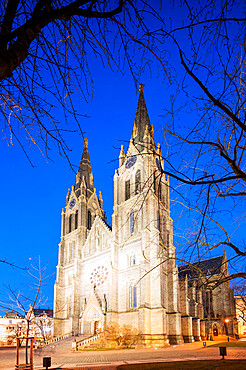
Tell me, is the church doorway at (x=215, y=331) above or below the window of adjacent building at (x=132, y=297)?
below

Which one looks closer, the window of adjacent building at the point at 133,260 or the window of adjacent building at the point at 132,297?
the window of adjacent building at the point at 132,297

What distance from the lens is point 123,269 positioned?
38094mm

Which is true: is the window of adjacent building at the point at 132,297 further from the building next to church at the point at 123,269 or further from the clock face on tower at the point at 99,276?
the clock face on tower at the point at 99,276

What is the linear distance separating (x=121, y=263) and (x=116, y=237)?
3.37m

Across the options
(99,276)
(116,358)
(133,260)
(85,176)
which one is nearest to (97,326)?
(99,276)

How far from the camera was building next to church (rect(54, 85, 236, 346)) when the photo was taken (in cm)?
3406

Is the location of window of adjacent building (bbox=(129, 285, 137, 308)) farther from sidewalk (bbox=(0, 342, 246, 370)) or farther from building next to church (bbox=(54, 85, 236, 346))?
sidewalk (bbox=(0, 342, 246, 370))

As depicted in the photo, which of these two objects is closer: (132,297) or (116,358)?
(116,358)

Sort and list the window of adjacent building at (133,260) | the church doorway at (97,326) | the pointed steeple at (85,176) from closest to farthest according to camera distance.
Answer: the church doorway at (97,326) → the window of adjacent building at (133,260) → the pointed steeple at (85,176)

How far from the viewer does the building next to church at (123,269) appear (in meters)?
34.1

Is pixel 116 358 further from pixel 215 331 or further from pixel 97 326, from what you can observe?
pixel 215 331

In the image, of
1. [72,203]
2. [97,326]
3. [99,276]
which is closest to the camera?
[97,326]

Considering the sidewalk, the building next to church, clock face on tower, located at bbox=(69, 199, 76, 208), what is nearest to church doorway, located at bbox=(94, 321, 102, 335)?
the building next to church

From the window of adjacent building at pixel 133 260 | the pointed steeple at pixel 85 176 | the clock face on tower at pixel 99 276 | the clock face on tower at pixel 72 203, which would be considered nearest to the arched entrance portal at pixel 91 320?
the clock face on tower at pixel 99 276
